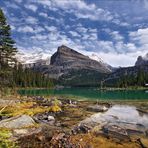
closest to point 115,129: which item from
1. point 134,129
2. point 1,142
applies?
point 134,129

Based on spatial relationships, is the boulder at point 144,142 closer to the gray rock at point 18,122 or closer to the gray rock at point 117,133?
the gray rock at point 117,133

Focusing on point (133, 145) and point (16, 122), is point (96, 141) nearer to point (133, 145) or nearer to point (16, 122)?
point (133, 145)

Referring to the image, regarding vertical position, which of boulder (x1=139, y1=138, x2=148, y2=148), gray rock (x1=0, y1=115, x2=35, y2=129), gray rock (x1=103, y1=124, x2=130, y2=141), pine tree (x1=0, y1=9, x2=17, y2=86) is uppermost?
pine tree (x1=0, y1=9, x2=17, y2=86)

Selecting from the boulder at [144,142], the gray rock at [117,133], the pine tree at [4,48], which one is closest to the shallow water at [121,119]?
the gray rock at [117,133]

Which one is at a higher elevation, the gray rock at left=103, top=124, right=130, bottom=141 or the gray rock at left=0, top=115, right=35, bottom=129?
the gray rock at left=0, top=115, right=35, bottom=129

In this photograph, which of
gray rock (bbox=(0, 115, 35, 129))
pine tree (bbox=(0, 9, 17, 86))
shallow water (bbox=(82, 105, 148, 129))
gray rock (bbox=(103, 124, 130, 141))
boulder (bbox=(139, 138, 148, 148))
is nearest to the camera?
boulder (bbox=(139, 138, 148, 148))

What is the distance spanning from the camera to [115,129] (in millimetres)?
29188

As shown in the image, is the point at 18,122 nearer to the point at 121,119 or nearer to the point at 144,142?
the point at 144,142

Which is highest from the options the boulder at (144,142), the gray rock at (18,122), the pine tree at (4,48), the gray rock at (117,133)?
the pine tree at (4,48)

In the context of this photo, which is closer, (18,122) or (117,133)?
(117,133)

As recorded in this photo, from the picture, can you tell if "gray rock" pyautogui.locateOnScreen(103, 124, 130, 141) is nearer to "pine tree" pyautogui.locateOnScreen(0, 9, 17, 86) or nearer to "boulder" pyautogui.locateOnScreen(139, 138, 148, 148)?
"boulder" pyautogui.locateOnScreen(139, 138, 148, 148)

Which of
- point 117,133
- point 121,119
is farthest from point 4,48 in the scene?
point 117,133

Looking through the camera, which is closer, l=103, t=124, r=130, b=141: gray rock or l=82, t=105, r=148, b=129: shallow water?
l=103, t=124, r=130, b=141: gray rock

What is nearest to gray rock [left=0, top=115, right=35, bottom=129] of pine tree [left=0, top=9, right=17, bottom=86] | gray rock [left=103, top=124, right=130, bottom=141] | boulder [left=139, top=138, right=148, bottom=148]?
gray rock [left=103, top=124, right=130, bottom=141]
